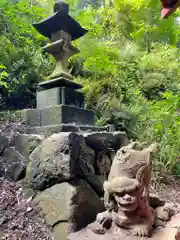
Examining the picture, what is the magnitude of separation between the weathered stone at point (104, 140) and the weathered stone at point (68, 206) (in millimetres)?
452

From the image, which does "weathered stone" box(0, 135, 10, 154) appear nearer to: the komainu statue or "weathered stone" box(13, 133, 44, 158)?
"weathered stone" box(13, 133, 44, 158)

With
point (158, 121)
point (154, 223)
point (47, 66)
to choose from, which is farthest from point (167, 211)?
point (47, 66)

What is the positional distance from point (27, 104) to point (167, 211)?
285 cm

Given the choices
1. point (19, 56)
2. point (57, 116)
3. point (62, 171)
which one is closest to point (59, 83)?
point (57, 116)

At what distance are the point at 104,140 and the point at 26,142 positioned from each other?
2.86 ft

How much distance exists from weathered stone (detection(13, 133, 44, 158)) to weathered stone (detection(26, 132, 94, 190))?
101 millimetres

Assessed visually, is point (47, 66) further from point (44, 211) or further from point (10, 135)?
point (44, 211)

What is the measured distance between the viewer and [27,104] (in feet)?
12.7

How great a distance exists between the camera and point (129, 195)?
1.55 m

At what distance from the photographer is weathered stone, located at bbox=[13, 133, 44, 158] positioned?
2438mm

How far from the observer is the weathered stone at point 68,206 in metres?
1.89

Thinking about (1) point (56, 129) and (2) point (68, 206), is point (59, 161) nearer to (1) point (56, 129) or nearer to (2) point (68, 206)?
(2) point (68, 206)

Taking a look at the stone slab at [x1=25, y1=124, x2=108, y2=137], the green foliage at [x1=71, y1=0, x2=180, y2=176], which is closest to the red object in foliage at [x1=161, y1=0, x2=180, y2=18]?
the stone slab at [x1=25, y1=124, x2=108, y2=137]

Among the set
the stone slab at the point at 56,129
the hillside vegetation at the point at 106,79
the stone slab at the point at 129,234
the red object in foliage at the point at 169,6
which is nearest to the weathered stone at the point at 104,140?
the stone slab at the point at 56,129
